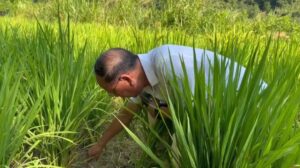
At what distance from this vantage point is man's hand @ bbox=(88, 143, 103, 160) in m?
1.83

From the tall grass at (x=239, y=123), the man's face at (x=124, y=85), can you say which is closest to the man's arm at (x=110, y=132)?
the man's face at (x=124, y=85)

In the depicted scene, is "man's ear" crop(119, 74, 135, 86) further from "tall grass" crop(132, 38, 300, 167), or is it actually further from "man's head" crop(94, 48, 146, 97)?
"tall grass" crop(132, 38, 300, 167)

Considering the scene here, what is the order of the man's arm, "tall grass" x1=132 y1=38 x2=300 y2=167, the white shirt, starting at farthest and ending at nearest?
the man's arm, the white shirt, "tall grass" x1=132 y1=38 x2=300 y2=167

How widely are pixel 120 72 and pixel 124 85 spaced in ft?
0.19

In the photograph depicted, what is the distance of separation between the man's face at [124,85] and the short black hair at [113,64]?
0.02m

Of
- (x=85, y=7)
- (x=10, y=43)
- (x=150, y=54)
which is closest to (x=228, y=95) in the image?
(x=150, y=54)

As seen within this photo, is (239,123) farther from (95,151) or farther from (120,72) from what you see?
(95,151)

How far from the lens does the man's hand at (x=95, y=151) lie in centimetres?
183

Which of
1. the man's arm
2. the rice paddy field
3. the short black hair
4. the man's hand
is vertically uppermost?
the short black hair

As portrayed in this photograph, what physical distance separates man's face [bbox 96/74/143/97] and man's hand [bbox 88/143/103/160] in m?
0.32

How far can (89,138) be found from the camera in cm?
198

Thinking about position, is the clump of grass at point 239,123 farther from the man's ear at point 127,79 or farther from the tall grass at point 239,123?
the man's ear at point 127,79

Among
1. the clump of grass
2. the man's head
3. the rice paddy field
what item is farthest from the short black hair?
the clump of grass

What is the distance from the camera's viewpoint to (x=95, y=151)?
6.05 ft
